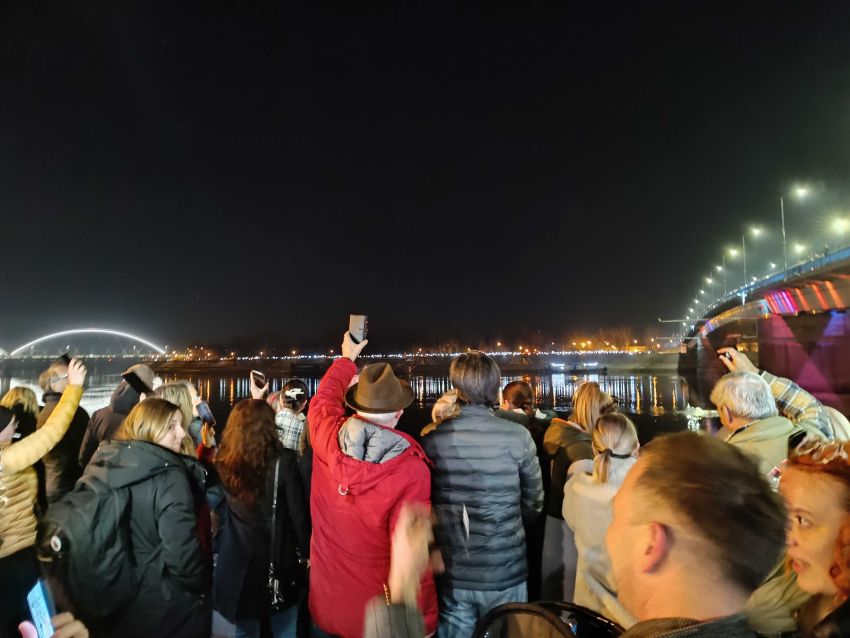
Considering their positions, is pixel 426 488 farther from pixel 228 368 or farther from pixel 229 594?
pixel 228 368

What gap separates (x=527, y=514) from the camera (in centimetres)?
330

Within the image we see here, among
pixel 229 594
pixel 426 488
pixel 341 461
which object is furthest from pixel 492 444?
pixel 229 594

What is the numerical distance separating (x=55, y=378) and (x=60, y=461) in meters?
0.82

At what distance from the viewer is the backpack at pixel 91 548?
97.1 inches

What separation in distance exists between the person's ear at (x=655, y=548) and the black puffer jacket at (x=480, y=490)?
1835 millimetres

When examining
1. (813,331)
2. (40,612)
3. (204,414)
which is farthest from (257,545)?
(813,331)

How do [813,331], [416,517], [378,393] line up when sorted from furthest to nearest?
[813,331], [378,393], [416,517]

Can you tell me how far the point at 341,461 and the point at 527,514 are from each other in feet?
4.92

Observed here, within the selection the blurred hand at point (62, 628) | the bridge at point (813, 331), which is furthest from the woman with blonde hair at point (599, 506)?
the bridge at point (813, 331)

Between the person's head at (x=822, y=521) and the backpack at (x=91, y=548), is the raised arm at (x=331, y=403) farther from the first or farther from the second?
the person's head at (x=822, y=521)

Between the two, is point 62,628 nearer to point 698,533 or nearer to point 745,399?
point 698,533

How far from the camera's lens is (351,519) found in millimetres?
2564

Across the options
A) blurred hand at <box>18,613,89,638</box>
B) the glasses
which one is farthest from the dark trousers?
the glasses

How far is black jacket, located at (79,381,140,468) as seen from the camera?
15.2 ft
